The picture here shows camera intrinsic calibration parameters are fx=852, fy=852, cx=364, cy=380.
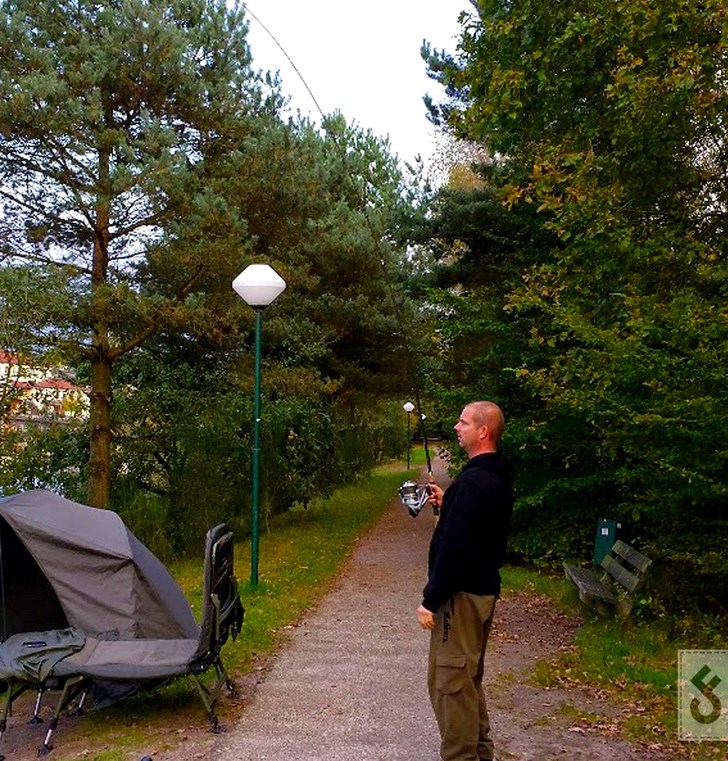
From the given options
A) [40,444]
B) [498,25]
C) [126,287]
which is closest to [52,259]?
[126,287]

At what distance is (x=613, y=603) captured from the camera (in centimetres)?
751

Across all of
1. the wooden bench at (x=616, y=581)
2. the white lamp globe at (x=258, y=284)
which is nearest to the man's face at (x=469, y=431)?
the wooden bench at (x=616, y=581)

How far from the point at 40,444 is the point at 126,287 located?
2688mm

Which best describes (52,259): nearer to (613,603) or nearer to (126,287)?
(126,287)

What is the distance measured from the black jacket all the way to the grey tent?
1.80m

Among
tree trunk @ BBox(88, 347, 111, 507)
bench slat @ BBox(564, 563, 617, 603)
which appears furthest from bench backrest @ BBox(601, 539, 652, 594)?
tree trunk @ BBox(88, 347, 111, 507)

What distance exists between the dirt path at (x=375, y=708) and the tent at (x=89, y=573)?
0.71 meters

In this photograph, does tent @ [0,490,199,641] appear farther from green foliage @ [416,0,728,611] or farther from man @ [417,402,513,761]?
green foliage @ [416,0,728,611]

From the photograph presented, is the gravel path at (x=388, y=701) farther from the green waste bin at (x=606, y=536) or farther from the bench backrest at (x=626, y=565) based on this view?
the green waste bin at (x=606, y=536)

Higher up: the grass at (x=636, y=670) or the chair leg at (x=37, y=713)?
the chair leg at (x=37, y=713)

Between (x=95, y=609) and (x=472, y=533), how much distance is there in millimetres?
3147

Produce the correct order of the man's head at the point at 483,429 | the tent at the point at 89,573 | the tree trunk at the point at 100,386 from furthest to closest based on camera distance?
A: the tree trunk at the point at 100,386
the tent at the point at 89,573
the man's head at the point at 483,429

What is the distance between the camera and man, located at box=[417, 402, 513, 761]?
12.6 feet

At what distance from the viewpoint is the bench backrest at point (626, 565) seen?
7316 mm
